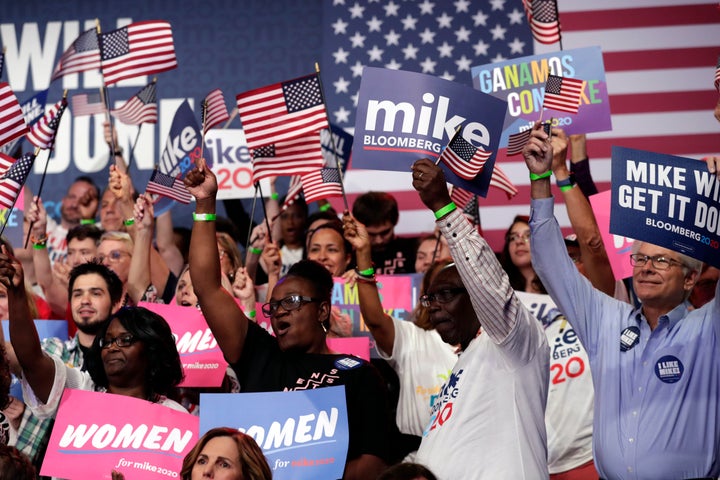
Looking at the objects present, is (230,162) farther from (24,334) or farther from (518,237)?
(24,334)

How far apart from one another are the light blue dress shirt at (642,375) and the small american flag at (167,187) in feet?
9.14

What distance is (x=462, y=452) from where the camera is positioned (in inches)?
138

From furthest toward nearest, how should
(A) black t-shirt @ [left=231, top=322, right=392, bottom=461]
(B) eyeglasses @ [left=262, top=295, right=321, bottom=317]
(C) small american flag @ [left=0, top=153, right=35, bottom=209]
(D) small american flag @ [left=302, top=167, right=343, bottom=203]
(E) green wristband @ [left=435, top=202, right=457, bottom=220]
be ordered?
(D) small american flag @ [left=302, top=167, right=343, bottom=203] < (C) small american flag @ [left=0, top=153, right=35, bottom=209] < (B) eyeglasses @ [left=262, top=295, right=321, bottom=317] < (A) black t-shirt @ [left=231, top=322, right=392, bottom=461] < (E) green wristband @ [left=435, top=202, right=457, bottom=220]

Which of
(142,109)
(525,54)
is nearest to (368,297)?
(142,109)

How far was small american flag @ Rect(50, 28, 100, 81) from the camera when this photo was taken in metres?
6.75

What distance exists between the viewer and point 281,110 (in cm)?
553

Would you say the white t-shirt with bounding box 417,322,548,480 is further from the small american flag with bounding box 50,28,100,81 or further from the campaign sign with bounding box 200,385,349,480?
the small american flag with bounding box 50,28,100,81

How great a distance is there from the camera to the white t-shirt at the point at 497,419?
3.45m

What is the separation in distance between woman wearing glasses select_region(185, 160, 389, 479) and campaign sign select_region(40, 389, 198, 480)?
1.07ft

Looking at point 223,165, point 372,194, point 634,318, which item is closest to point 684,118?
point 372,194

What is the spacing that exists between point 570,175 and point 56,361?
2.16 metres

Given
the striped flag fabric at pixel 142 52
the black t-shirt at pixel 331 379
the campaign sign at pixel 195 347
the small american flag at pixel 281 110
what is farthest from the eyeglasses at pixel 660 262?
the striped flag fabric at pixel 142 52

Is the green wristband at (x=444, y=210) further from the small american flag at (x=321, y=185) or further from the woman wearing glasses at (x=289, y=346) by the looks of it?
the small american flag at (x=321, y=185)

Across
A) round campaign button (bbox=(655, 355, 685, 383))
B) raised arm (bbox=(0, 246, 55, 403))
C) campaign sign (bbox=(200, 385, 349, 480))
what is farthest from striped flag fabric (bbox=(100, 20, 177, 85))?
round campaign button (bbox=(655, 355, 685, 383))
